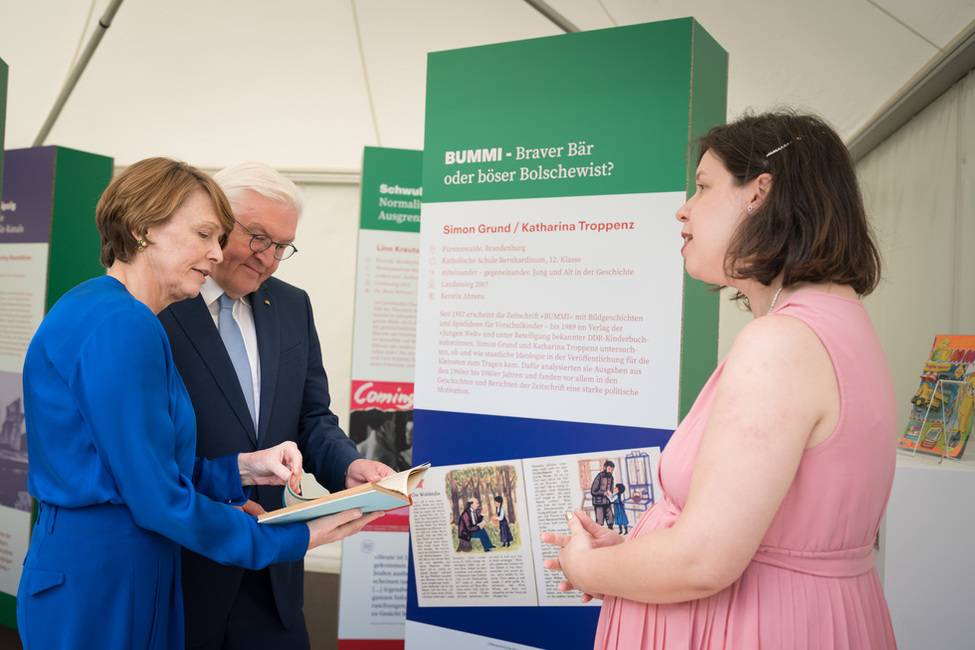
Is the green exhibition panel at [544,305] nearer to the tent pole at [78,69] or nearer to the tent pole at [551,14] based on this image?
the tent pole at [551,14]

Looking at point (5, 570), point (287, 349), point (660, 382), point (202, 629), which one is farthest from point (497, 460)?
point (5, 570)

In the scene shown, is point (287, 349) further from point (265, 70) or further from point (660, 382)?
point (265, 70)

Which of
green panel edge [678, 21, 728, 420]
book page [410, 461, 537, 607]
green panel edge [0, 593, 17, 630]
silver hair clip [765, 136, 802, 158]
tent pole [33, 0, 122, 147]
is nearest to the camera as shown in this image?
silver hair clip [765, 136, 802, 158]

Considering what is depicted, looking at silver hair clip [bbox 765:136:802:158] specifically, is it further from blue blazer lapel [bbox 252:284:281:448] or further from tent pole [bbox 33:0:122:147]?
tent pole [bbox 33:0:122:147]

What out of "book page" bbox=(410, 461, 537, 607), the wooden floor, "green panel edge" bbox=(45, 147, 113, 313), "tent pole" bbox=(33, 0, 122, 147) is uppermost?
"tent pole" bbox=(33, 0, 122, 147)

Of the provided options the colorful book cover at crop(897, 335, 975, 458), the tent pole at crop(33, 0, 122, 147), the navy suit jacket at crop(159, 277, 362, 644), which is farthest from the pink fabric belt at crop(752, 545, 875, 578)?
the tent pole at crop(33, 0, 122, 147)

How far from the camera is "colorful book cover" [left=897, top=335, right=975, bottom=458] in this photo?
8.99ft

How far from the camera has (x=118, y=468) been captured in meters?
1.40

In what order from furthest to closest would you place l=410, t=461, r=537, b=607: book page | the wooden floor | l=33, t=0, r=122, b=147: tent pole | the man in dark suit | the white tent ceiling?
the white tent ceiling < l=33, t=0, r=122, b=147: tent pole < the wooden floor < l=410, t=461, r=537, b=607: book page < the man in dark suit

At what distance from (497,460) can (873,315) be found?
380cm

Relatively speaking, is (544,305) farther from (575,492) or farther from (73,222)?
(73,222)

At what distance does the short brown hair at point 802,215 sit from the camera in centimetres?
114

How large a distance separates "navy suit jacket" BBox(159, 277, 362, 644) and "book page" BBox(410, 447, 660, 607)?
1.18 ft

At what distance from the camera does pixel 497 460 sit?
2262 mm
